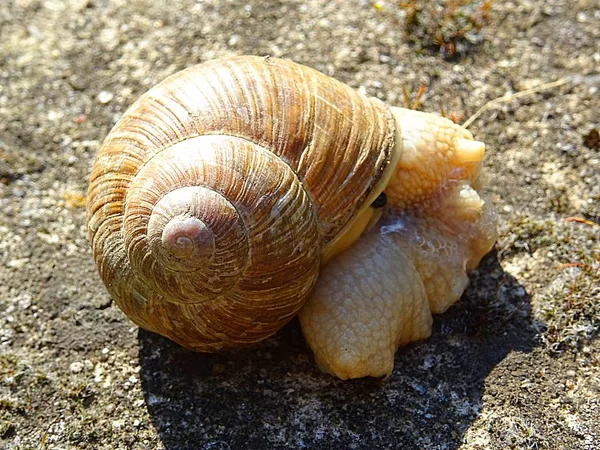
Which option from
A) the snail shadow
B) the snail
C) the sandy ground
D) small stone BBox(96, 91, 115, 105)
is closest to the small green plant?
the sandy ground

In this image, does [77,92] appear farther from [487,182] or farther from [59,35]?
[487,182]

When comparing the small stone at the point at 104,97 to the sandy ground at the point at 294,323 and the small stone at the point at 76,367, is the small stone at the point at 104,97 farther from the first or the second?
the small stone at the point at 76,367

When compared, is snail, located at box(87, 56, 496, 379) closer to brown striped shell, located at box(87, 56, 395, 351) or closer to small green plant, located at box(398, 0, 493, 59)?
brown striped shell, located at box(87, 56, 395, 351)

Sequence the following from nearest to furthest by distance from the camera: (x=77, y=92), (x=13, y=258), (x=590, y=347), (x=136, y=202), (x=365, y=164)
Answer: (x=136, y=202) < (x=365, y=164) < (x=590, y=347) < (x=13, y=258) < (x=77, y=92)

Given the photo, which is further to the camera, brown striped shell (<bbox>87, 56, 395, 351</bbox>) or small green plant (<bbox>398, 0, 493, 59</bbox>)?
small green plant (<bbox>398, 0, 493, 59</bbox>)

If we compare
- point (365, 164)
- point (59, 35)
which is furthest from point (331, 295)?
point (59, 35)

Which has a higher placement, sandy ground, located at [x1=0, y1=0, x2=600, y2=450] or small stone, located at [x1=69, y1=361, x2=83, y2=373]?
sandy ground, located at [x1=0, y1=0, x2=600, y2=450]

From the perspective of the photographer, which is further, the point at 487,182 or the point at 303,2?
the point at 303,2
